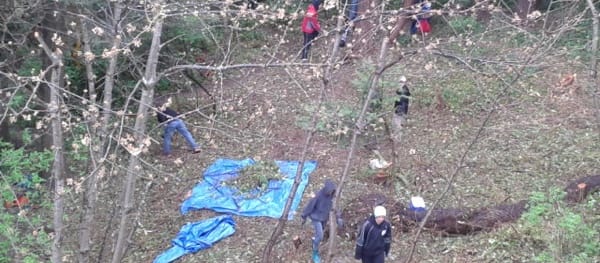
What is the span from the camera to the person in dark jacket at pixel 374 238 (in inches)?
285

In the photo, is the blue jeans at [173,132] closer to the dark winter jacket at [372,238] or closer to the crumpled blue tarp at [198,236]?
the crumpled blue tarp at [198,236]

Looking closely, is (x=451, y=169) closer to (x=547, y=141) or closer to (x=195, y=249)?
(x=547, y=141)

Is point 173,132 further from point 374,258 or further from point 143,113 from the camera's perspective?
point 143,113

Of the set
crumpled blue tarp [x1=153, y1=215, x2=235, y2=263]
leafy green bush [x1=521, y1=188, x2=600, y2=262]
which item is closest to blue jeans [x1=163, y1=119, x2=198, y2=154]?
crumpled blue tarp [x1=153, y1=215, x2=235, y2=263]

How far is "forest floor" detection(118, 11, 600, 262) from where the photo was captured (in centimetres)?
843

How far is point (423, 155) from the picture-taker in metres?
10.5

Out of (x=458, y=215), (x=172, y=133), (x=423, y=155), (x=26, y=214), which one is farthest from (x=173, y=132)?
(x=458, y=215)

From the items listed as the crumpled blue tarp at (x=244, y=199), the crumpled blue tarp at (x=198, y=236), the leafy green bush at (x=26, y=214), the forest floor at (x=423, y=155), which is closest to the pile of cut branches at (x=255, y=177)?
the crumpled blue tarp at (x=244, y=199)

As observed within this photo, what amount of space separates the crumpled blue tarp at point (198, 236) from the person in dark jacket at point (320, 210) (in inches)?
58.8

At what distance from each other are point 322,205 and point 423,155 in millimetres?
3124

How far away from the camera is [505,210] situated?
838 cm

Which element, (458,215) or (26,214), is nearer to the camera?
(26,214)

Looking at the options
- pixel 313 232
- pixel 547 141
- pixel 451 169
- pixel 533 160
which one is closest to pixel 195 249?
pixel 313 232

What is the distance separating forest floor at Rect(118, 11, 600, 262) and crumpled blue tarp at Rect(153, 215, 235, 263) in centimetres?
13
